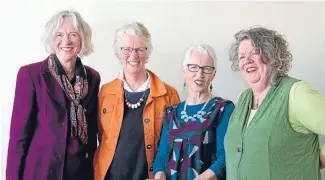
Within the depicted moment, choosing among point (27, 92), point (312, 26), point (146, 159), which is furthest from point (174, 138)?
point (312, 26)

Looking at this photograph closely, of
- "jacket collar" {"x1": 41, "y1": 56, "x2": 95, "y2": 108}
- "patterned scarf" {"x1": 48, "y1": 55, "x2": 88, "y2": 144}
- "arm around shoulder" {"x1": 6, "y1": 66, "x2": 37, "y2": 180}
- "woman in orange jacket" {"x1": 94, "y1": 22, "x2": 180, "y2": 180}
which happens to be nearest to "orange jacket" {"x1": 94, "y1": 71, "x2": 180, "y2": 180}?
"woman in orange jacket" {"x1": 94, "y1": 22, "x2": 180, "y2": 180}

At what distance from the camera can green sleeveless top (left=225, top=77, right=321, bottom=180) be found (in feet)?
4.96

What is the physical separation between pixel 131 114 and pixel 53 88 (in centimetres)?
38

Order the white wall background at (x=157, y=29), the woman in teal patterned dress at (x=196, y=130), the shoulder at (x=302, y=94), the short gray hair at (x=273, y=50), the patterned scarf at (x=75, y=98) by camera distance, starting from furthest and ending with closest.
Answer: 1. the white wall background at (x=157, y=29)
2. the patterned scarf at (x=75, y=98)
3. the woman in teal patterned dress at (x=196, y=130)
4. the short gray hair at (x=273, y=50)
5. the shoulder at (x=302, y=94)

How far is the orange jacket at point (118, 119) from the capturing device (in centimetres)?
195

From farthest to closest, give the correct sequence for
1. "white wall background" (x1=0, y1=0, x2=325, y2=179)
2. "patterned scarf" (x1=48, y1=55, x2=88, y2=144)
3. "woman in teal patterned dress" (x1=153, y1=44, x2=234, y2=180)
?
"white wall background" (x1=0, y1=0, x2=325, y2=179) < "patterned scarf" (x1=48, y1=55, x2=88, y2=144) < "woman in teal patterned dress" (x1=153, y1=44, x2=234, y2=180)

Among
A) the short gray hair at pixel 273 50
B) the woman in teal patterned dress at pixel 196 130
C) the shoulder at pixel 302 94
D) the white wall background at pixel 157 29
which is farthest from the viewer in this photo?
the white wall background at pixel 157 29

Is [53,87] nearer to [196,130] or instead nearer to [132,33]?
[132,33]

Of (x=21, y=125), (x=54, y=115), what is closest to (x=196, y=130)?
(x=54, y=115)

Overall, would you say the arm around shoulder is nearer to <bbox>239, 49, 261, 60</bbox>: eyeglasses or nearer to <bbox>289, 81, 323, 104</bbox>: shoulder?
<bbox>239, 49, 261, 60</bbox>: eyeglasses

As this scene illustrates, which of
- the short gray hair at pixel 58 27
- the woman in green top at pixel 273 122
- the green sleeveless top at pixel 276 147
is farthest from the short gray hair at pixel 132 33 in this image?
the green sleeveless top at pixel 276 147

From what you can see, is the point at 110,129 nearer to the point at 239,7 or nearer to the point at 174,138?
the point at 174,138

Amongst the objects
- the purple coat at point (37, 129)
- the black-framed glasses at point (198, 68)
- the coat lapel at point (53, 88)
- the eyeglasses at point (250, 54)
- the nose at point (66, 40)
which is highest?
the nose at point (66, 40)

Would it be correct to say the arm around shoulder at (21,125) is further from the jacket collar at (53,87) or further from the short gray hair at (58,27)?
the short gray hair at (58,27)
